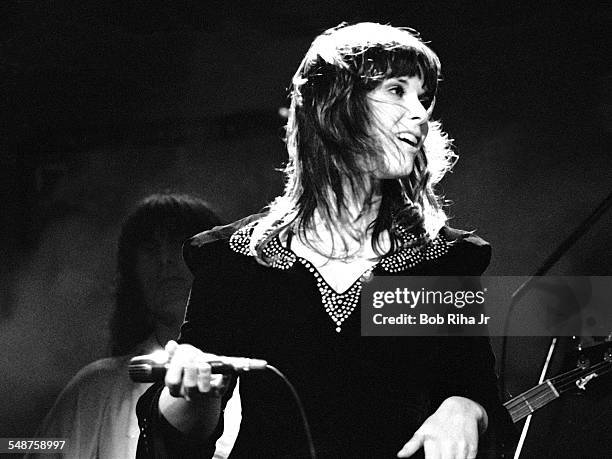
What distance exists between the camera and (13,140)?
2105 mm

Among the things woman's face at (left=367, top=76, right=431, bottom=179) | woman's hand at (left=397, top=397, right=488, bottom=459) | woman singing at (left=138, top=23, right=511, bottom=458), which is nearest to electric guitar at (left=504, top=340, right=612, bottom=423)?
woman singing at (left=138, top=23, right=511, bottom=458)

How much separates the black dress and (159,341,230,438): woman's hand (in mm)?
27

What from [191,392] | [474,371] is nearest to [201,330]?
[191,392]

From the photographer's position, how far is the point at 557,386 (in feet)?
5.86

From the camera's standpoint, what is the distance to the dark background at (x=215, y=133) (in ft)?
6.13

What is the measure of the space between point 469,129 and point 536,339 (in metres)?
0.48

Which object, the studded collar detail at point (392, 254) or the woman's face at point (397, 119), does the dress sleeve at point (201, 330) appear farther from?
the woman's face at point (397, 119)

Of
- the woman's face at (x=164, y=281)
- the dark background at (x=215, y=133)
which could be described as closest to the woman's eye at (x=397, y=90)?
the dark background at (x=215, y=133)

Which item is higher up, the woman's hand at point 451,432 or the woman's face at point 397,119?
the woman's face at point 397,119

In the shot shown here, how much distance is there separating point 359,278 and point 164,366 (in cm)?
39

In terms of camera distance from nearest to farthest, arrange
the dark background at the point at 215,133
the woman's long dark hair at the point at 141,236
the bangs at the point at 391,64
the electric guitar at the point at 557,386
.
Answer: the bangs at the point at 391,64 → the electric guitar at the point at 557,386 → the dark background at the point at 215,133 → the woman's long dark hair at the point at 141,236

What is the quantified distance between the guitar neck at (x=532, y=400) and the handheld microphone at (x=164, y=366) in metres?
0.72

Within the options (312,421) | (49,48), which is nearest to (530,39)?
(312,421)

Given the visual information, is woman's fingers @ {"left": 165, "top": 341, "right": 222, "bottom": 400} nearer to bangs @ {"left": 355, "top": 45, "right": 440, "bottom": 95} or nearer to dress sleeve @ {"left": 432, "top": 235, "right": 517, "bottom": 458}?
dress sleeve @ {"left": 432, "top": 235, "right": 517, "bottom": 458}
